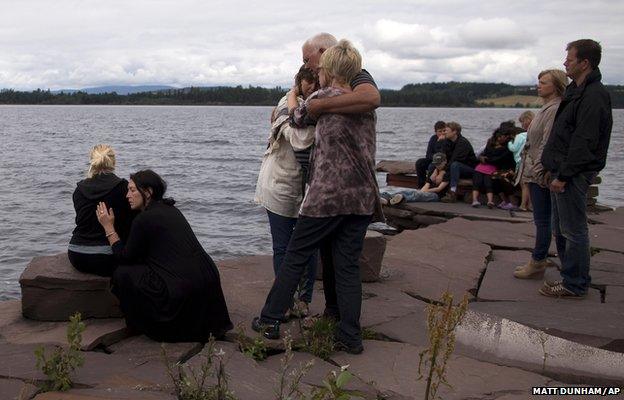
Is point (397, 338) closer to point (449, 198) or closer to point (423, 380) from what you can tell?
point (423, 380)

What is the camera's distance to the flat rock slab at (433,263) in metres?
6.68

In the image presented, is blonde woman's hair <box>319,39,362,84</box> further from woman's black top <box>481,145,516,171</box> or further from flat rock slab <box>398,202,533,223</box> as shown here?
woman's black top <box>481,145,516,171</box>

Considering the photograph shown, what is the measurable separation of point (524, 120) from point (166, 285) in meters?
7.50

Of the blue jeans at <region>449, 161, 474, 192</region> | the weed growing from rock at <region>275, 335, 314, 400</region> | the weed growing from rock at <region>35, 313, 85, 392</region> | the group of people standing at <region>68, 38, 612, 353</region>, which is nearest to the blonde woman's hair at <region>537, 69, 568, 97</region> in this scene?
the group of people standing at <region>68, 38, 612, 353</region>

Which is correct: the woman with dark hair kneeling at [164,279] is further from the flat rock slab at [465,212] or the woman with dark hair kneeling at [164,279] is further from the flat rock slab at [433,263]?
the flat rock slab at [465,212]

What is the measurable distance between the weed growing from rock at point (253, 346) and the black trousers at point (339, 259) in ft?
0.95

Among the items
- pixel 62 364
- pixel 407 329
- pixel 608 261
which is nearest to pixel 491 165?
pixel 608 261

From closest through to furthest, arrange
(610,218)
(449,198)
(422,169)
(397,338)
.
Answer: (397,338), (610,218), (449,198), (422,169)

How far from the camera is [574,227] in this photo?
5793 millimetres

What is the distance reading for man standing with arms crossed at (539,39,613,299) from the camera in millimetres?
5520

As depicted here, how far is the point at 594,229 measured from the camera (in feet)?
32.3

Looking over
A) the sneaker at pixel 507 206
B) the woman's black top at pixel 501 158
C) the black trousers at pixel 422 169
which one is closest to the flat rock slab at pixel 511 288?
the sneaker at pixel 507 206

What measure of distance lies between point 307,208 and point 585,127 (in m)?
2.26

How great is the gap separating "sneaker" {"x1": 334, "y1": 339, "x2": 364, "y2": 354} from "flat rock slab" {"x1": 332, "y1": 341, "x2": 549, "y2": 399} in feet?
0.12
